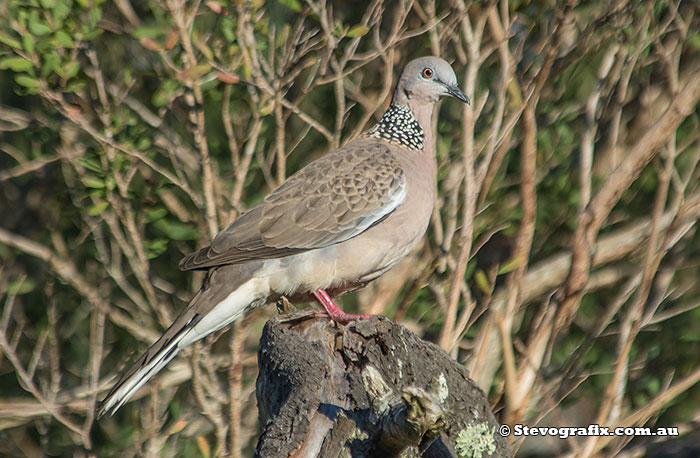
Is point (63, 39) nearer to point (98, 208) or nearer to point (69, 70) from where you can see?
point (69, 70)

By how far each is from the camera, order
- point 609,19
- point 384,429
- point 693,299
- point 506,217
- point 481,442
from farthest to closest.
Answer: point 693,299 < point 506,217 < point 609,19 < point 481,442 < point 384,429

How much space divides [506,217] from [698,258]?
158 cm

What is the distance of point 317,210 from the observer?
4727 mm

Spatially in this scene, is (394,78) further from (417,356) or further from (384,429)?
(384,429)

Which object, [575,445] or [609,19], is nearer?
[575,445]

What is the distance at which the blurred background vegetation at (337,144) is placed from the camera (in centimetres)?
506

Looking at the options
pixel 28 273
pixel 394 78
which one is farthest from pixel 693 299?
pixel 28 273

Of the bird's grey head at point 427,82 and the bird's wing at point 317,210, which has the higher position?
the bird's grey head at point 427,82

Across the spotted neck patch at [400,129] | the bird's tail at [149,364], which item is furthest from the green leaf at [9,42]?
the spotted neck patch at [400,129]

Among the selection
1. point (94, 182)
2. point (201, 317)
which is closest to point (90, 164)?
point (94, 182)

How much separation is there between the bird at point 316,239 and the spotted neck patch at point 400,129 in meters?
0.20

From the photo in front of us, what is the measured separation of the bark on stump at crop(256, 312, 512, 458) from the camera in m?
2.71

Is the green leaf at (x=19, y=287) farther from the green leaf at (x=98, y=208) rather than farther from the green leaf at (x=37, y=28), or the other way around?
the green leaf at (x=37, y=28)

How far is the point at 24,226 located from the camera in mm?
6879
